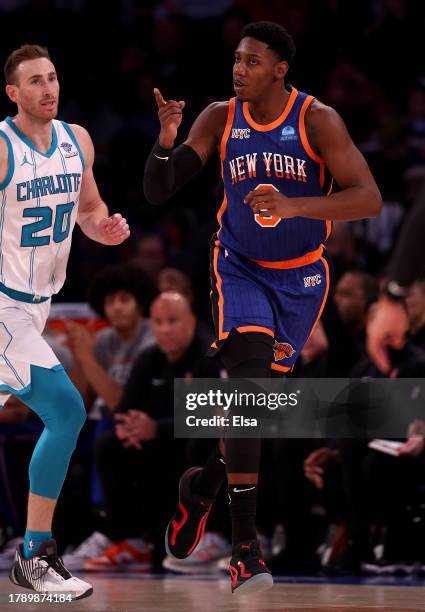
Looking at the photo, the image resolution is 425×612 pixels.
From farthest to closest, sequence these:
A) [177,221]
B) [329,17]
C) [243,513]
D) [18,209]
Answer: [329,17], [177,221], [18,209], [243,513]

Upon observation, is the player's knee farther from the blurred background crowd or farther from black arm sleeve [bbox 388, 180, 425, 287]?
the blurred background crowd

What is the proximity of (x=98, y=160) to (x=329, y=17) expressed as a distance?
101 inches

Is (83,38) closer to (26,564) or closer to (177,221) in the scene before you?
(177,221)

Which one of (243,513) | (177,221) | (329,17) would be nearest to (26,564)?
(243,513)

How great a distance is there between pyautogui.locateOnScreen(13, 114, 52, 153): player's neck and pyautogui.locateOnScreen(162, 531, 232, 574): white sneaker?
2683 millimetres

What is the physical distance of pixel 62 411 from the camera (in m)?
4.93

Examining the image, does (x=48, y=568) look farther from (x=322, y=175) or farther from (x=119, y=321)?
(x=119, y=321)

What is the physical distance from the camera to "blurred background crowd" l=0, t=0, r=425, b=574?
21.7 feet

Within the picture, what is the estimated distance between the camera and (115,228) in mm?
5094

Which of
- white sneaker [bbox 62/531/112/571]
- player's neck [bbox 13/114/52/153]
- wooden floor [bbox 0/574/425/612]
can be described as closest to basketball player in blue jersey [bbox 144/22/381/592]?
wooden floor [bbox 0/574/425/612]

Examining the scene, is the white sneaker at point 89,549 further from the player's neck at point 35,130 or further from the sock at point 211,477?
the player's neck at point 35,130

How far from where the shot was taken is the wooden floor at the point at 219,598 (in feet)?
15.2

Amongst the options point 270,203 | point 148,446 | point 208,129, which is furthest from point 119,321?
point 270,203

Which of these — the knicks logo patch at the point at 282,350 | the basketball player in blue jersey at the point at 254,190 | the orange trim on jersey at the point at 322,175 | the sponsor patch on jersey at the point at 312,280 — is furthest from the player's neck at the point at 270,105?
the knicks logo patch at the point at 282,350
